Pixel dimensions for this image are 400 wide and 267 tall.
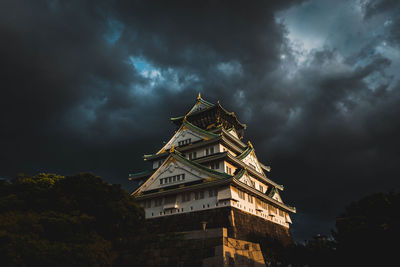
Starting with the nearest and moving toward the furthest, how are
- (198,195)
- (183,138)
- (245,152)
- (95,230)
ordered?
(95,230) → (198,195) → (245,152) → (183,138)

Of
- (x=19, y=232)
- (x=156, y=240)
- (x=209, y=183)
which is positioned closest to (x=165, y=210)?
(x=209, y=183)

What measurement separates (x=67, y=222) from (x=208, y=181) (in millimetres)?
15828

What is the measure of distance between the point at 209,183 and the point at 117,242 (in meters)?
11.3

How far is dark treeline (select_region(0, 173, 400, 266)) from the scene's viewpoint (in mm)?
16219

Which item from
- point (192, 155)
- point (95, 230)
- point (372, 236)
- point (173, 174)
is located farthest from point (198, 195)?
point (372, 236)

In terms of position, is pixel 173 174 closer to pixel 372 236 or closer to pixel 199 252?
pixel 199 252

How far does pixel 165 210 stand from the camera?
3322 centimetres

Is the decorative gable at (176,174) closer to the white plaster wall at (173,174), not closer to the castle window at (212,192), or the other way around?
the white plaster wall at (173,174)

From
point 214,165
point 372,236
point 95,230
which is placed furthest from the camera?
point 214,165

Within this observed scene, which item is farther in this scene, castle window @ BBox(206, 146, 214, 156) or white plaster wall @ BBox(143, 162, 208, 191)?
castle window @ BBox(206, 146, 214, 156)

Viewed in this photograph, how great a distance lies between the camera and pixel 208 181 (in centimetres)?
3091

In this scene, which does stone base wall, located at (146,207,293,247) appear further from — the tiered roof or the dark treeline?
the dark treeline

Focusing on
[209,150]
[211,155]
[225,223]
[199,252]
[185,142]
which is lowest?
[199,252]

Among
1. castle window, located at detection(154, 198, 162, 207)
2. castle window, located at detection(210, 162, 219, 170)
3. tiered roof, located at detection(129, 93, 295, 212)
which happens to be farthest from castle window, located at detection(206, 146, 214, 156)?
castle window, located at detection(154, 198, 162, 207)
